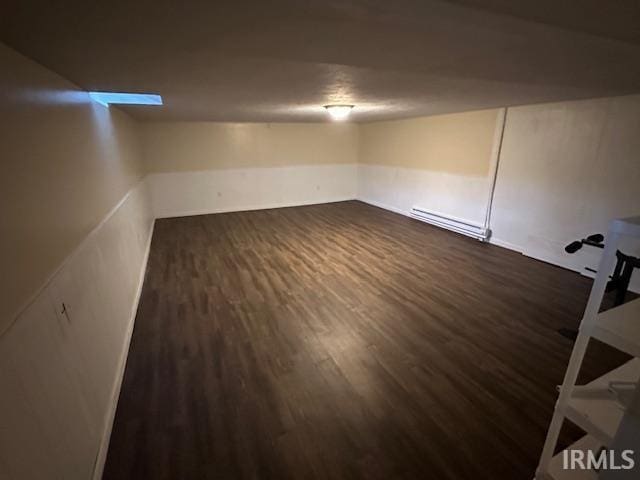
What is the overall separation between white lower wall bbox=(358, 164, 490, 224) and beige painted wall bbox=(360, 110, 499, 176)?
0.45 feet

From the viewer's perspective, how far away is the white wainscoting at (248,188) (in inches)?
264

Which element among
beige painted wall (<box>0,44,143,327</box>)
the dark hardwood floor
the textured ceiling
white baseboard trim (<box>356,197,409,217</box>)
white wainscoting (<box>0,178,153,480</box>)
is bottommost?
the dark hardwood floor

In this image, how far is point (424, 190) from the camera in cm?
627

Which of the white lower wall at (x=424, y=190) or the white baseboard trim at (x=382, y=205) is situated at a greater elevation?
the white lower wall at (x=424, y=190)

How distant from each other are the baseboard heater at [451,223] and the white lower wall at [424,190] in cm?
9

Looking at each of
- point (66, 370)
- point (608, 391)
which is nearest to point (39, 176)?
point (66, 370)

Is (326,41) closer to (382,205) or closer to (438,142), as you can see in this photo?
(438,142)

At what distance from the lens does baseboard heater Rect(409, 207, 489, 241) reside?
16.9 feet

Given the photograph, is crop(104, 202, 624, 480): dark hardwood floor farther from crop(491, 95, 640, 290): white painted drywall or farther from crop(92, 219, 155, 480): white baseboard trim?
crop(491, 95, 640, 290): white painted drywall

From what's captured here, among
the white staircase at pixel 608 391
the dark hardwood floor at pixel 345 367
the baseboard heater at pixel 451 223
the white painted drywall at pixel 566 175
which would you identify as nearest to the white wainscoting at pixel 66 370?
the dark hardwood floor at pixel 345 367

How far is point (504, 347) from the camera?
2.55 m

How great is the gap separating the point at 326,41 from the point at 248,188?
6270mm

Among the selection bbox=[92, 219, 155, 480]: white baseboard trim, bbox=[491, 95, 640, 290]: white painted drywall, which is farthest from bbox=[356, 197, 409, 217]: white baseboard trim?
bbox=[92, 219, 155, 480]: white baseboard trim

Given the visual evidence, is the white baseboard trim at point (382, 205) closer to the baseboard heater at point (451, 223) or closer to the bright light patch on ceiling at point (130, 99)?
the baseboard heater at point (451, 223)
